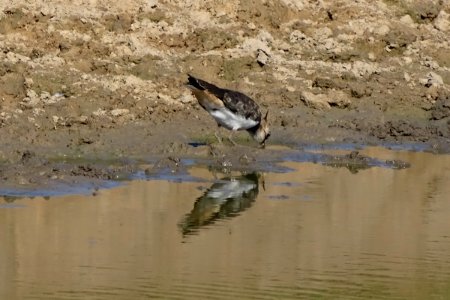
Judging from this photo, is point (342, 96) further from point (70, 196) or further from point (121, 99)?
point (70, 196)

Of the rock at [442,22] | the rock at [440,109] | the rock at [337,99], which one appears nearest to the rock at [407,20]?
the rock at [442,22]

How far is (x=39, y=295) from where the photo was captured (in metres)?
9.40

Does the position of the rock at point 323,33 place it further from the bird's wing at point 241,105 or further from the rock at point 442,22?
the bird's wing at point 241,105

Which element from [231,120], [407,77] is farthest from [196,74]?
[407,77]

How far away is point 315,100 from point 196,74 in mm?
1694

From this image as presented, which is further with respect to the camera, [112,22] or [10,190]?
[112,22]

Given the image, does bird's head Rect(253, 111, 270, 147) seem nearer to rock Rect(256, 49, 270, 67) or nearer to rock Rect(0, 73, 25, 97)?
rock Rect(256, 49, 270, 67)

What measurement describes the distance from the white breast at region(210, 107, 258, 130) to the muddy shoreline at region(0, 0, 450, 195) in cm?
28

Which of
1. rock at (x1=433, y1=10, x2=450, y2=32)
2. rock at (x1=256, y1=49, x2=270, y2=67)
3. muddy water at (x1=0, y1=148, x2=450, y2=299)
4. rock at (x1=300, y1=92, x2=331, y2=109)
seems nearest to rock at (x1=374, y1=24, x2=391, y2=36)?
rock at (x1=433, y1=10, x2=450, y2=32)

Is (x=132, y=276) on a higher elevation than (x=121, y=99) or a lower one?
lower

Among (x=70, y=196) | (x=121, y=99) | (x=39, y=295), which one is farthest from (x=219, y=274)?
(x=121, y=99)

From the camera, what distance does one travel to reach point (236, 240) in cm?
1152

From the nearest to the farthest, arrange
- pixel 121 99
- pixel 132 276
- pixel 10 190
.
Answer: pixel 132 276, pixel 10 190, pixel 121 99

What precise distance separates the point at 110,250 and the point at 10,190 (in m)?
2.36
